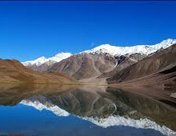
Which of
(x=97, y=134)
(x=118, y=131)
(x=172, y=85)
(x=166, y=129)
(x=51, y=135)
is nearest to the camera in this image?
(x=51, y=135)

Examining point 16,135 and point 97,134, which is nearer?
point 16,135

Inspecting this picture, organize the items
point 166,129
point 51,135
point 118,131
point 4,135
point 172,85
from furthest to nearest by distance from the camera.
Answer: point 172,85 < point 166,129 < point 118,131 < point 51,135 < point 4,135

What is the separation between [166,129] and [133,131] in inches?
166

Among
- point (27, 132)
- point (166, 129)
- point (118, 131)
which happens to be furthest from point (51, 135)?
point (166, 129)

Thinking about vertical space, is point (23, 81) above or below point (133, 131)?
above

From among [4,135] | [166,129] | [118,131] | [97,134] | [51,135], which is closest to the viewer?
[4,135]

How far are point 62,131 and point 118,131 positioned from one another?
5717 mm

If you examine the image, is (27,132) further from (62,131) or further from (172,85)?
(172,85)

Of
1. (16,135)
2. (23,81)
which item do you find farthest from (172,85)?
(16,135)

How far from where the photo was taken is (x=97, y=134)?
3550 cm

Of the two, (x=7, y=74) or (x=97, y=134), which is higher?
(x=7, y=74)

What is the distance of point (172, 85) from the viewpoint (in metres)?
192

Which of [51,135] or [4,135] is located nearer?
[4,135]

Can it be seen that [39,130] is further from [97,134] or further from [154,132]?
[154,132]
